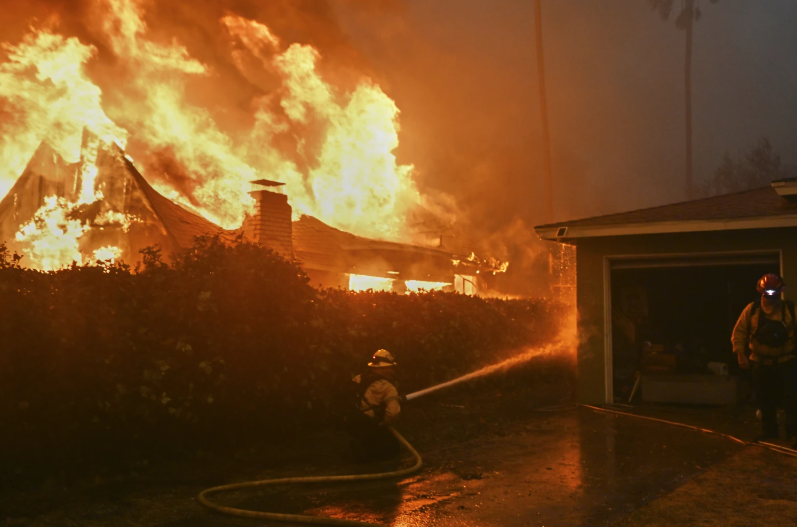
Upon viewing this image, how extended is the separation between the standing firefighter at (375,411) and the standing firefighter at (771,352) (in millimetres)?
4536

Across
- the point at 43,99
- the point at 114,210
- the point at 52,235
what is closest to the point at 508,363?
the point at 114,210

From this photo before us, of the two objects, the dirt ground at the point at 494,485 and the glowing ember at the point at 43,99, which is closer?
the dirt ground at the point at 494,485

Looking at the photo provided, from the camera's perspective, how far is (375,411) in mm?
7301

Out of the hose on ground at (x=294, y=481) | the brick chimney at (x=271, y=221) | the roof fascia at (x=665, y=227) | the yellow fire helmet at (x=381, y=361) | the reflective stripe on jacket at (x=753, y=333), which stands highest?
the brick chimney at (x=271, y=221)

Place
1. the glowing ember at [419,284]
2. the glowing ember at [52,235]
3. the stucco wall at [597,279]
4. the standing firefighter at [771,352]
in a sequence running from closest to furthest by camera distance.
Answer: the standing firefighter at [771,352], the stucco wall at [597,279], the glowing ember at [52,235], the glowing ember at [419,284]

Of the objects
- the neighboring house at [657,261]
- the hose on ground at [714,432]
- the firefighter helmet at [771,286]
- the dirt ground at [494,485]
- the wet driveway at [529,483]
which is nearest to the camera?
the dirt ground at [494,485]

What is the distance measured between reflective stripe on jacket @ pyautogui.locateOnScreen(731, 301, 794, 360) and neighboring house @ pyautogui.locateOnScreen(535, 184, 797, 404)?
219 cm

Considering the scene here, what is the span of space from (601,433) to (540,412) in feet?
7.19

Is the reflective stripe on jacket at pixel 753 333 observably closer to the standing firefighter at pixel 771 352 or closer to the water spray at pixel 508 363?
the standing firefighter at pixel 771 352

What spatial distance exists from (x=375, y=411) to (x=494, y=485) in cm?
157

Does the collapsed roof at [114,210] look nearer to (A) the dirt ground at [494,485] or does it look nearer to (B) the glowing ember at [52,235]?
(B) the glowing ember at [52,235]

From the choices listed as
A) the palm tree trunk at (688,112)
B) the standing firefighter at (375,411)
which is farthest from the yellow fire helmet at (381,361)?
the palm tree trunk at (688,112)

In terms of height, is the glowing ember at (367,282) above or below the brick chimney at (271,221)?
below

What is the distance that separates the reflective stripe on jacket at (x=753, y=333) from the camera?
8.19m
